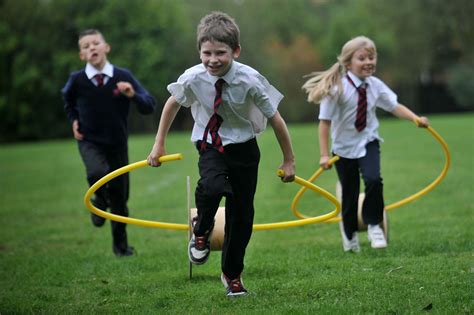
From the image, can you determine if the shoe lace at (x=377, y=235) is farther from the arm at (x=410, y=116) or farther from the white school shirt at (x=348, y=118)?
the arm at (x=410, y=116)

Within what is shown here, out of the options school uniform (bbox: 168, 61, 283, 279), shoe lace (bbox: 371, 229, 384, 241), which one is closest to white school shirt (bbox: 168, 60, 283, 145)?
school uniform (bbox: 168, 61, 283, 279)

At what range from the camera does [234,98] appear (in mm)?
5539

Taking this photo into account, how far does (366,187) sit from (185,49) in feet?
165

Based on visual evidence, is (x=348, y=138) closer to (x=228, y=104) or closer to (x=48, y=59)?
(x=228, y=104)

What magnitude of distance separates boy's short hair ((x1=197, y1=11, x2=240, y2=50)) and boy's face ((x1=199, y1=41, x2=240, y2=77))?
0.10 feet

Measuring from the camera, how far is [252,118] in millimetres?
5695

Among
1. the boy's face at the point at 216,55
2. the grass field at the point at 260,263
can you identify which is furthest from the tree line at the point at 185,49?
the boy's face at the point at 216,55

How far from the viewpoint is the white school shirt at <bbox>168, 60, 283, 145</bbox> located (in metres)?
5.50

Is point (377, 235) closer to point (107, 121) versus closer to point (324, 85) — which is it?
point (324, 85)

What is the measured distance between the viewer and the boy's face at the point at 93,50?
8219 mm

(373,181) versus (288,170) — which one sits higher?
(288,170)

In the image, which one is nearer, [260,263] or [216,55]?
[216,55]

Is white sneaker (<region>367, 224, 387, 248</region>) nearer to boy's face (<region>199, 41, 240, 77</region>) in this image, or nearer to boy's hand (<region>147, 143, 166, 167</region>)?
boy's hand (<region>147, 143, 166, 167</region>)

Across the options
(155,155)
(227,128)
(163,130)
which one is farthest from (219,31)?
(155,155)
